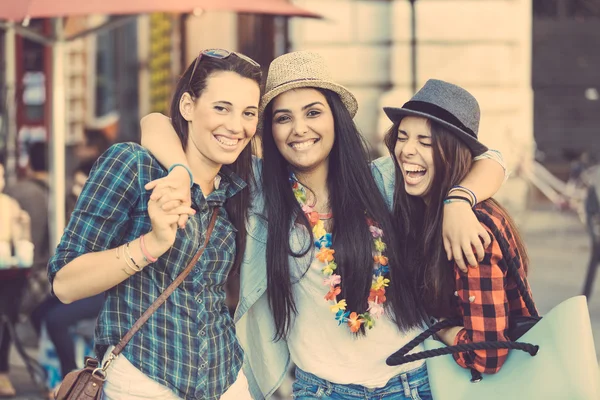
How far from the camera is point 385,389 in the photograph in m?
3.19

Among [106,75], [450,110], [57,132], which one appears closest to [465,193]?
[450,110]

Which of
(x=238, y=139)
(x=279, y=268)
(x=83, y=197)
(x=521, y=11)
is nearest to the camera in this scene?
(x=83, y=197)

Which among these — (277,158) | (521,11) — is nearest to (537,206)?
(521,11)

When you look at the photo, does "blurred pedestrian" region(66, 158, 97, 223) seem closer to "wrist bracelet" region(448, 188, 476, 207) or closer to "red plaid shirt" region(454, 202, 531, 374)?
"wrist bracelet" region(448, 188, 476, 207)

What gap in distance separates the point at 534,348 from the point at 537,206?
12.4m

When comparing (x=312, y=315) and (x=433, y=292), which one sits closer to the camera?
(x=433, y=292)

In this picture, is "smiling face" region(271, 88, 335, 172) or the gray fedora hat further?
"smiling face" region(271, 88, 335, 172)

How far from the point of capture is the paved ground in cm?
740

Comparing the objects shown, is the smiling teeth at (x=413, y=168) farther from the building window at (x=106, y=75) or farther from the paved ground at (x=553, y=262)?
the building window at (x=106, y=75)

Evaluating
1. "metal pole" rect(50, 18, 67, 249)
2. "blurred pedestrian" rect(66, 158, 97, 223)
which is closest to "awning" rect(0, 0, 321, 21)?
"metal pole" rect(50, 18, 67, 249)

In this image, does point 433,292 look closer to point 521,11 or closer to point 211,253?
point 211,253

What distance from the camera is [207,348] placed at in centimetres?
280

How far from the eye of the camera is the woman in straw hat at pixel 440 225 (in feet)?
9.34

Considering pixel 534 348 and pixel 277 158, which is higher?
pixel 277 158
